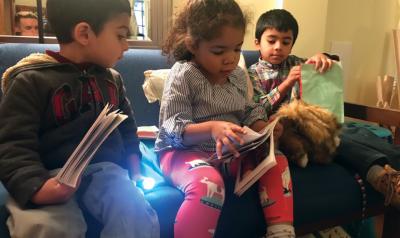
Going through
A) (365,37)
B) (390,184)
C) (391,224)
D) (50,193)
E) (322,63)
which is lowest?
(391,224)

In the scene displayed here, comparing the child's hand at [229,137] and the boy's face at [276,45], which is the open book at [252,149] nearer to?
the child's hand at [229,137]

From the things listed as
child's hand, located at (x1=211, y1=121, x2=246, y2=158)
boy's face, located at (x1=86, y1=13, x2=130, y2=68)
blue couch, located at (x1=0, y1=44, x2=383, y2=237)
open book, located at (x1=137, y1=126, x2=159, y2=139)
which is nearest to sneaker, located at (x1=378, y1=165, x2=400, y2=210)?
blue couch, located at (x1=0, y1=44, x2=383, y2=237)

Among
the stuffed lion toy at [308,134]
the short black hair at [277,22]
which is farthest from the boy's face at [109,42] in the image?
the short black hair at [277,22]

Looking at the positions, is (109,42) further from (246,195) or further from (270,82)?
(270,82)

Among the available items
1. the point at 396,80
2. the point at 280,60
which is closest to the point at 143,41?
the point at 280,60

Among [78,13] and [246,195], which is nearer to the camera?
[78,13]

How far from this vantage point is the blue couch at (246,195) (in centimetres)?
95

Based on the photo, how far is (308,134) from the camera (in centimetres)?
115

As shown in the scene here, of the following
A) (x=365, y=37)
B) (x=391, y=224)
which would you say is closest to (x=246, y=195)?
(x=391, y=224)

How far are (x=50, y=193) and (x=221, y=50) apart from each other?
60 cm

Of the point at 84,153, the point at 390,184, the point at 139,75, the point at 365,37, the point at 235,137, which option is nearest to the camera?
the point at 84,153

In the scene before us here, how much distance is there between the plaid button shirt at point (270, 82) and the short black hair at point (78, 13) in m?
0.71

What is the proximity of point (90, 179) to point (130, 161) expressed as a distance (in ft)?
0.64

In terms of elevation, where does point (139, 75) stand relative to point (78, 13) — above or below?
below
